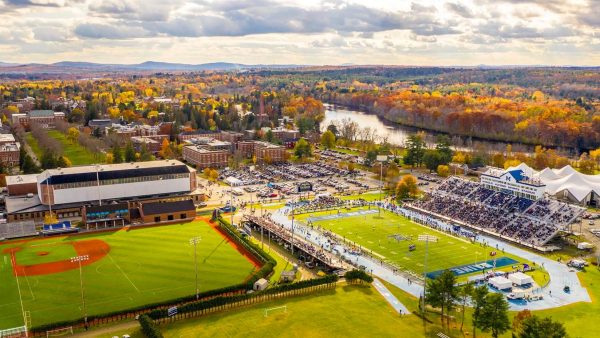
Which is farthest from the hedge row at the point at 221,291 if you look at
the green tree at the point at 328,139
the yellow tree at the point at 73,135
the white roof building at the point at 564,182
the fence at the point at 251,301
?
the yellow tree at the point at 73,135

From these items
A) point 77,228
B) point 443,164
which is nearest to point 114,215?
point 77,228

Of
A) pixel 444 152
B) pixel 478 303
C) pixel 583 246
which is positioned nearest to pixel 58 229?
pixel 478 303

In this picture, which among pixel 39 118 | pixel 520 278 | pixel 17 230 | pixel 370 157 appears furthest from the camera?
pixel 39 118

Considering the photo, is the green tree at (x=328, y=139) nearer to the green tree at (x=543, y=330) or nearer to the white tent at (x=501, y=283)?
the white tent at (x=501, y=283)

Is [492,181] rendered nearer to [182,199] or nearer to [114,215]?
[182,199]

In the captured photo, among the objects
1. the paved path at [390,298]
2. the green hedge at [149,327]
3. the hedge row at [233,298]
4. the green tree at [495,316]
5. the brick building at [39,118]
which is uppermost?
the brick building at [39,118]

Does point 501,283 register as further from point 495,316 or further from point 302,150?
point 302,150
